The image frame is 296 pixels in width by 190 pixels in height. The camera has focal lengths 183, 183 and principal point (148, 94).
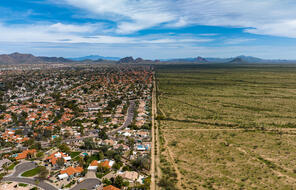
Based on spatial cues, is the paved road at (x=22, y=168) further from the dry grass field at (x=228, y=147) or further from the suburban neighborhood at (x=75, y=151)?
the dry grass field at (x=228, y=147)

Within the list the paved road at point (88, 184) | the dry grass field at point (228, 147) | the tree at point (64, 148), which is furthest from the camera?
the tree at point (64, 148)

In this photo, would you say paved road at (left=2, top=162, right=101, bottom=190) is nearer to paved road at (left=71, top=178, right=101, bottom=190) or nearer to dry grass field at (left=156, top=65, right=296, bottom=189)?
paved road at (left=71, top=178, right=101, bottom=190)

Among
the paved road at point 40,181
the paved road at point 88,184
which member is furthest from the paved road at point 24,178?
the paved road at point 88,184

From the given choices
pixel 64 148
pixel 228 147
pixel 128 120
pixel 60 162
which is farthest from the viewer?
pixel 128 120

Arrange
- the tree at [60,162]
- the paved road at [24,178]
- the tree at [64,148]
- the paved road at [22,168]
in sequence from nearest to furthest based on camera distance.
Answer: the paved road at [24,178] < the paved road at [22,168] < the tree at [60,162] < the tree at [64,148]

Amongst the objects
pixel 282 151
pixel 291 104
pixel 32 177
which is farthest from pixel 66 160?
pixel 291 104

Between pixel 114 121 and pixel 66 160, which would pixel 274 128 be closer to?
pixel 114 121

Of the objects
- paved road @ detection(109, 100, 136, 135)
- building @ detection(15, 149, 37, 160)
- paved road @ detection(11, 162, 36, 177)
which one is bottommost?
paved road @ detection(11, 162, 36, 177)

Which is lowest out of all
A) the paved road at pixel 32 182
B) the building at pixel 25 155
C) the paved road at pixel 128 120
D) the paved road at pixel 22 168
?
the paved road at pixel 32 182

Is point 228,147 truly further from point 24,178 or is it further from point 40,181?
point 24,178

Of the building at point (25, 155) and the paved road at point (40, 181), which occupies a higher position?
the building at point (25, 155)

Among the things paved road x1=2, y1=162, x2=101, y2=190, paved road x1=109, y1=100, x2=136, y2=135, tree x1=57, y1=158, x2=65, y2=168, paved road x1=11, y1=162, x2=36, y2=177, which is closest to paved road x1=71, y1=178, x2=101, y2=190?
paved road x1=2, y1=162, x2=101, y2=190

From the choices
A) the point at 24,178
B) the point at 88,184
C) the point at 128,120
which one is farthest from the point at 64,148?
the point at 128,120
